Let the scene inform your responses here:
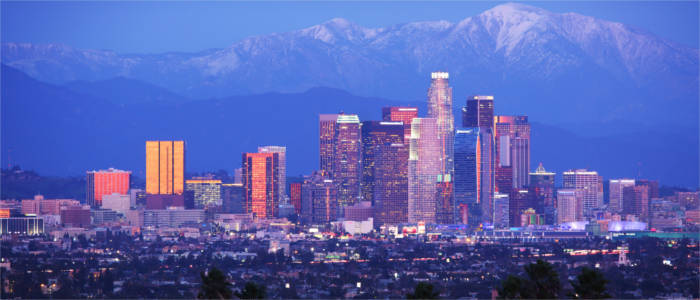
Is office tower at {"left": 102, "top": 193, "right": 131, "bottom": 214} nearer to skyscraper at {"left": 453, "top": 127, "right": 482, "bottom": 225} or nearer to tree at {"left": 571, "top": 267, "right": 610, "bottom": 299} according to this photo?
skyscraper at {"left": 453, "top": 127, "right": 482, "bottom": 225}

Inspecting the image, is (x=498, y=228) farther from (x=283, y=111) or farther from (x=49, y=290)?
(x=49, y=290)

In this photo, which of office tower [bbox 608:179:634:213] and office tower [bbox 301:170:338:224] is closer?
office tower [bbox 301:170:338:224]

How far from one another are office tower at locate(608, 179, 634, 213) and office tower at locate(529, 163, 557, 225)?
5.11m

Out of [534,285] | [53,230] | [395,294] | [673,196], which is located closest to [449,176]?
[673,196]

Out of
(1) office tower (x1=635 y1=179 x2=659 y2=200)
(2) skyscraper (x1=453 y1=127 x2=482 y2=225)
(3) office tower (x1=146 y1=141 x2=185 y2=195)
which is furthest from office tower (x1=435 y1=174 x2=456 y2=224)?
(3) office tower (x1=146 y1=141 x2=185 y2=195)

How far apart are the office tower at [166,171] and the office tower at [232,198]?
400cm

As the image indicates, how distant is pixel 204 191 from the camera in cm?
12550

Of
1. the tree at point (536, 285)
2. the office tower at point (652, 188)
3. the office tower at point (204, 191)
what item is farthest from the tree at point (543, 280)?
the office tower at point (652, 188)

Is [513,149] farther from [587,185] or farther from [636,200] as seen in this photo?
[636,200]

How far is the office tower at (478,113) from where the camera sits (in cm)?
12650

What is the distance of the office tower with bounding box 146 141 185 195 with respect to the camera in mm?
126188

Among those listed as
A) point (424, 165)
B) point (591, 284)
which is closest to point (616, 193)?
point (424, 165)

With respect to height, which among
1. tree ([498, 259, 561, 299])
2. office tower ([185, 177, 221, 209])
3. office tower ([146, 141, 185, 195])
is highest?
office tower ([146, 141, 185, 195])

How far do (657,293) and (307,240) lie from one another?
4240 centimetres
